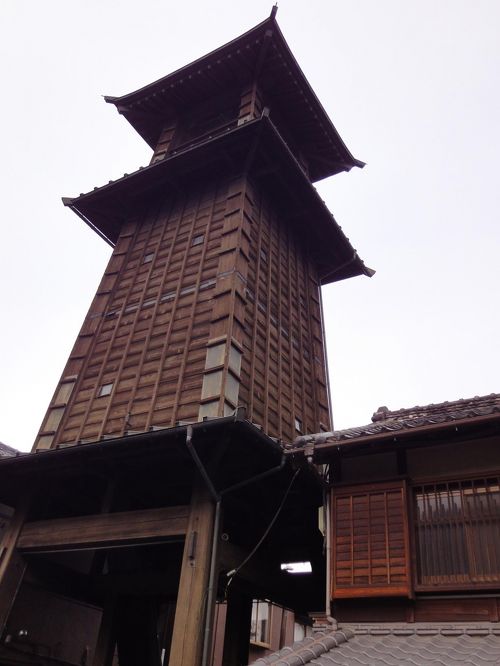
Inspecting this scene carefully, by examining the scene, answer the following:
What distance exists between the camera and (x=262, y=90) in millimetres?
17375

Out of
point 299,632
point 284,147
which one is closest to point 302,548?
point 284,147

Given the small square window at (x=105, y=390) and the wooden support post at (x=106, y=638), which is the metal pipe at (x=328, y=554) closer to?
the wooden support post at (x=106, y=638)

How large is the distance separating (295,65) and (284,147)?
11.9ft

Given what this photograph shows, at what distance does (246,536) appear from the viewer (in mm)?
11695

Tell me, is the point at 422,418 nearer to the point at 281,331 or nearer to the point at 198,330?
the point at 198,330

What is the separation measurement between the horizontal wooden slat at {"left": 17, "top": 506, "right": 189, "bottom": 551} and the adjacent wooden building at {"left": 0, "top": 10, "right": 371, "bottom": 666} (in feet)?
0.11

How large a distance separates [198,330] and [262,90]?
9252mm

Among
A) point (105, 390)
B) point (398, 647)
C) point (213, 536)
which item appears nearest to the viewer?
point (398, 647)

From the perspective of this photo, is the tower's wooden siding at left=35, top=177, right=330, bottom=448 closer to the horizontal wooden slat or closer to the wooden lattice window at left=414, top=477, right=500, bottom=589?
the horizontal wooden slat

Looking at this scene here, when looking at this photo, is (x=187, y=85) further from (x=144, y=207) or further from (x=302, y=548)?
(x=302, y=548)

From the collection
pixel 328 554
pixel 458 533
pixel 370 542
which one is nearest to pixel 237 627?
pixel 328 554

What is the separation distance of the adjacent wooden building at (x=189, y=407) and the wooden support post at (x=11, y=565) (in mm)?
35

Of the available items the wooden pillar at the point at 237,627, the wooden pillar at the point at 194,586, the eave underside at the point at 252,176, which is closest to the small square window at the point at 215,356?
the wooden pillar at the point at 194,586

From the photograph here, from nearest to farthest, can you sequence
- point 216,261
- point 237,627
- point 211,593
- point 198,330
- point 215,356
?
1. point 211,593
2. point 215,356
3. point 237,627
4. point 198,330
5. point 216,261
